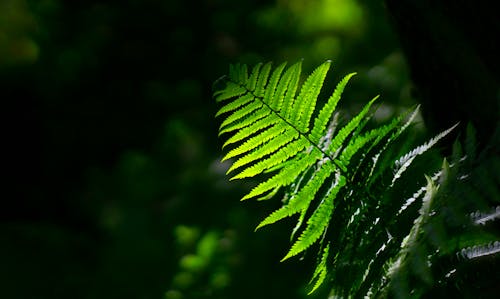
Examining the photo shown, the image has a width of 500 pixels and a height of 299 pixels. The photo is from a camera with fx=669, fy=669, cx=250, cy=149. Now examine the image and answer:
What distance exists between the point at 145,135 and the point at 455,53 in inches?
112

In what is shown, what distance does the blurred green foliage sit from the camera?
268 centimetres

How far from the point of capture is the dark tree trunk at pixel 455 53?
3.94ft

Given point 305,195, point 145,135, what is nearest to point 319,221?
point 305,195

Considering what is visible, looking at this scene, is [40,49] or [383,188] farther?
[40,49]

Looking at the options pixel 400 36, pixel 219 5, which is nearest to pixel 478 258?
pixel 400 36

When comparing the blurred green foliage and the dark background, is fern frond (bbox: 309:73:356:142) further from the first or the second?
the blurred green foliage

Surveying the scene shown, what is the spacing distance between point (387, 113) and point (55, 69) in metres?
2.23

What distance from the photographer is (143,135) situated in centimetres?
389

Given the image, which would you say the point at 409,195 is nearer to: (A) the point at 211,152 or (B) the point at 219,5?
(A) the point at 211,152

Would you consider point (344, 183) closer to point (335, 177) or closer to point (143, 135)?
point (335, 177)

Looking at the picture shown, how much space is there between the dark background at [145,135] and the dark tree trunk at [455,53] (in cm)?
103

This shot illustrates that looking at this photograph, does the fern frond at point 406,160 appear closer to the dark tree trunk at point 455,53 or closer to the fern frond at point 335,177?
the fern frond at point 335,177

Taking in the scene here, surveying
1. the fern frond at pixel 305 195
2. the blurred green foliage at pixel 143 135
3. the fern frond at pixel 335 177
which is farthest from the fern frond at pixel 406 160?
the blurred green foliage at pixel 143 135

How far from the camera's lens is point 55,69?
4102 mm
